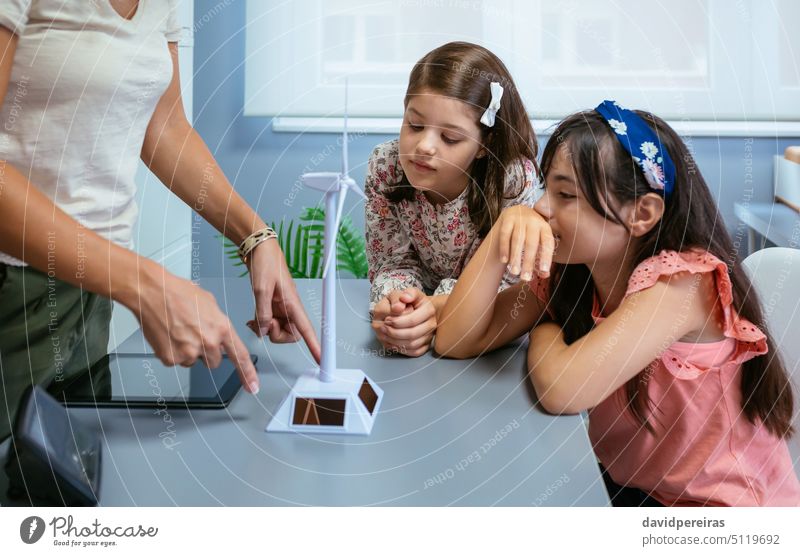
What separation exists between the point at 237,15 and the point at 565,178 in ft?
3.29

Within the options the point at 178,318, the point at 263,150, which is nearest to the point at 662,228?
the point at 178,318

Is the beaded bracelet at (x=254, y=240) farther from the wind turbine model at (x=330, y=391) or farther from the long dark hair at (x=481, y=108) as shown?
the long dark hair at (x=481, y=108)

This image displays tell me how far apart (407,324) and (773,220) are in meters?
0.93

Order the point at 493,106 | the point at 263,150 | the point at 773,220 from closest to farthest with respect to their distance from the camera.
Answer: the point at 493,106, the point at 773,220, the point at 263,150

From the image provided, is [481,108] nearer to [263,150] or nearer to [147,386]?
[147,386]

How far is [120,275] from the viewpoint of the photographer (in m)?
0.45

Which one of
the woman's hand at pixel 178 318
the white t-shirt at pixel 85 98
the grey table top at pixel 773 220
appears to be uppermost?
the white t-shirt at pixel 85 98

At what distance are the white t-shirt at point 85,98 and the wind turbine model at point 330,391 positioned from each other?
0.56 feet

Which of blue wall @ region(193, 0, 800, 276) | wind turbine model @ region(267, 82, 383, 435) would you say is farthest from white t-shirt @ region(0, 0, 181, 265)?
blue wall @ region(193, 0, 800, 276)

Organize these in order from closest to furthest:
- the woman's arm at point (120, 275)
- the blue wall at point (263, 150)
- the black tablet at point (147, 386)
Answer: the woman's arm at point (120, 275) < the black tablet at point (147, 386) < the blue wall at point (263, 150)

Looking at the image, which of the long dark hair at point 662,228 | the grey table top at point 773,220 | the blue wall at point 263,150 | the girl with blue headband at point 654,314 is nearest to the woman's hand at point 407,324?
the girl with blue headband at point 654,314

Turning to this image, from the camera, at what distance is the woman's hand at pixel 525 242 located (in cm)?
62
